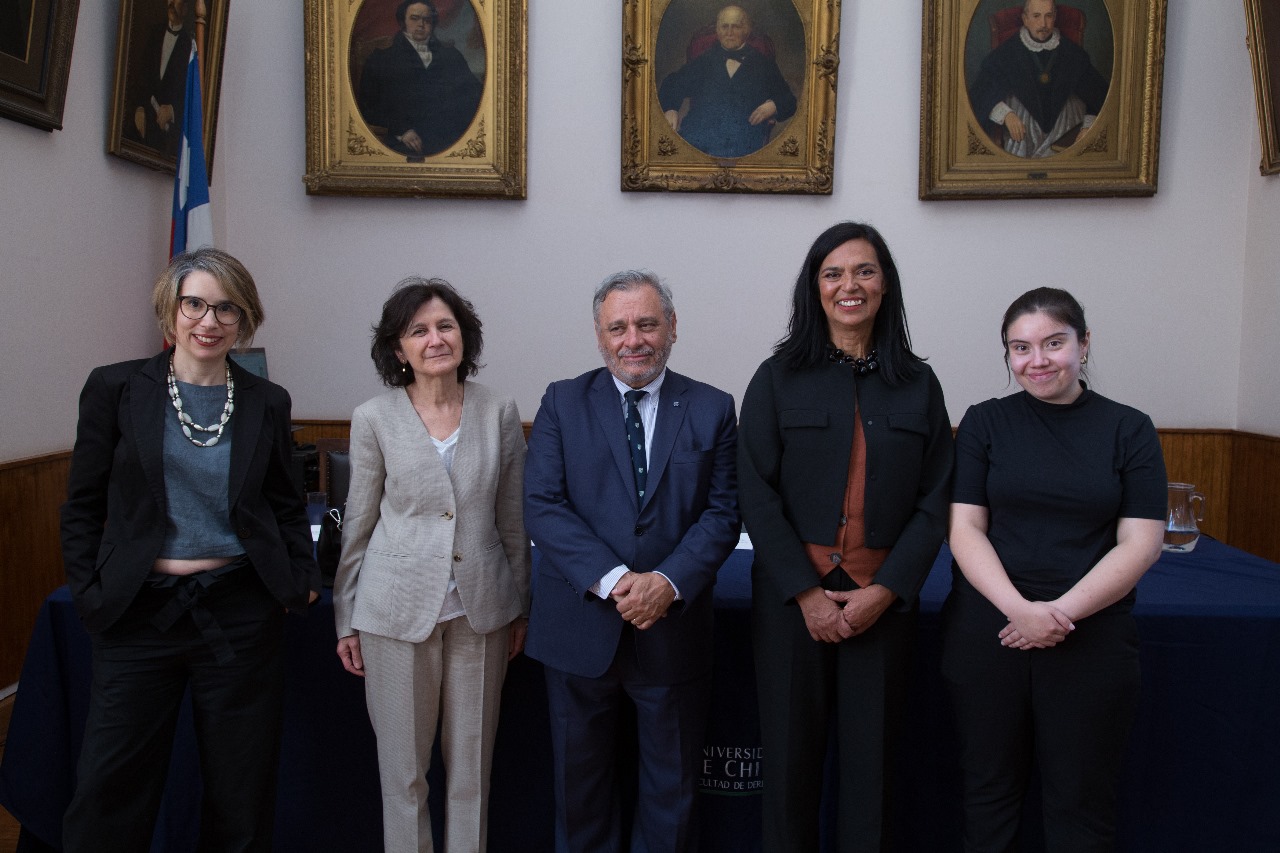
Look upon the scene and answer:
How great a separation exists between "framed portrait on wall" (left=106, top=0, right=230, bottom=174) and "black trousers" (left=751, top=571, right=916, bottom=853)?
10.9 ft

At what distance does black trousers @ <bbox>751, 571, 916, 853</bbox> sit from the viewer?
197cm

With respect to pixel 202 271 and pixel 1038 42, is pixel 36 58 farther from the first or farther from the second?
pixel 1038 42

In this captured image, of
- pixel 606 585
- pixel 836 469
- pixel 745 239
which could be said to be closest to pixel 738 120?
pixel 745 239

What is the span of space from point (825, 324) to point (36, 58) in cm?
287

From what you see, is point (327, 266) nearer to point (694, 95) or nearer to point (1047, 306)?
point (694, 95)

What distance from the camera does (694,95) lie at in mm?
4426

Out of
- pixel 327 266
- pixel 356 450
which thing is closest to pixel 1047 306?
pixel 356 450

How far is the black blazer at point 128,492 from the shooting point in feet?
6.21

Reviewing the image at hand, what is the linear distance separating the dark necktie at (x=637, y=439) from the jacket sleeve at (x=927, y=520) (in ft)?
1.94

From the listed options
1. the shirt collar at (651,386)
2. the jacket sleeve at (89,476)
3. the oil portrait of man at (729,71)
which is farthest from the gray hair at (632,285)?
the oil portrait of man at (729,71)

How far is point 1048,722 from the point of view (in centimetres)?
191

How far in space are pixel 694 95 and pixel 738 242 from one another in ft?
2.54

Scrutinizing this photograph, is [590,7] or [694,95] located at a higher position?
[590,7]

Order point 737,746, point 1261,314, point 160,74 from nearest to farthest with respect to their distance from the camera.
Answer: point 737,746, point 160,74, point 1261,314
